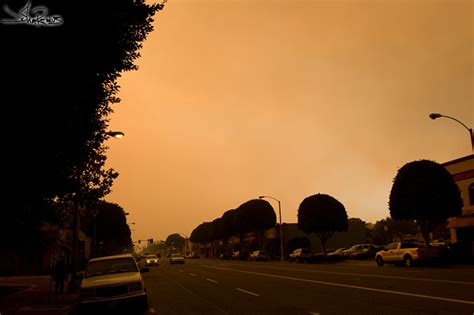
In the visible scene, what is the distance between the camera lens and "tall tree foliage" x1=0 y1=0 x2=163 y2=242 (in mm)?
7980

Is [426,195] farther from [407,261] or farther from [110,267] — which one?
[110,267]

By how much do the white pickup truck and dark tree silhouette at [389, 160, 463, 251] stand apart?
2337 millimetres

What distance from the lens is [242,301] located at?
46.8ft

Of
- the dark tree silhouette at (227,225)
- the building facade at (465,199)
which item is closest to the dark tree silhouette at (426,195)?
the building facade at (465,199)

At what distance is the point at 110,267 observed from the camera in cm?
1312

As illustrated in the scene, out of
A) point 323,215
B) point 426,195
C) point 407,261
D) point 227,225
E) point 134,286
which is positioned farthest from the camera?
point 227,225

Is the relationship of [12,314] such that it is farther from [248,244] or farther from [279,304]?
[248,244]

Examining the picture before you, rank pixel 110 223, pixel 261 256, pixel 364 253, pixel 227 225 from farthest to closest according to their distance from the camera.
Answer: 1. pixel 227 225
2. pixel 110 223
3. pixel 261 256
4. pixel 364 253

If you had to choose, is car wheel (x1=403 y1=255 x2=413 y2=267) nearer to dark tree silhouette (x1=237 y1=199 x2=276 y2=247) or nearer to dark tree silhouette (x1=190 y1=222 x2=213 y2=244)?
dark tree silhouette (x1=237 y1=199 x2=276 y2=247)

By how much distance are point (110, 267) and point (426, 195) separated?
2749 centimetres

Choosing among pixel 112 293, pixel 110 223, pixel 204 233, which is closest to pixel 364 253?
pixel 112 293

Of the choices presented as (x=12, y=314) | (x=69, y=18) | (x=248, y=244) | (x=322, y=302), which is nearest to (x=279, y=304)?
(x=322, y=302)

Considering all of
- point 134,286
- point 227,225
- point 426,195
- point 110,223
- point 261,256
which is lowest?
point 261,256

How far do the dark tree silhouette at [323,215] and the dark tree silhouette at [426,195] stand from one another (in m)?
16.6
